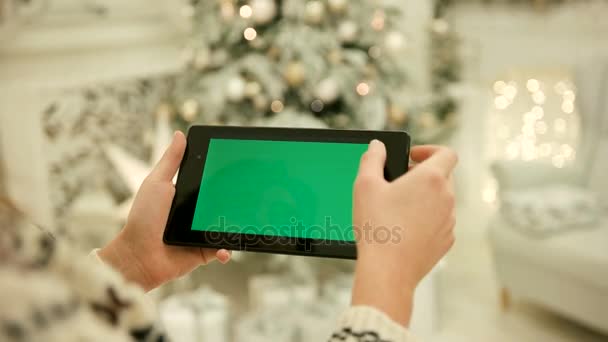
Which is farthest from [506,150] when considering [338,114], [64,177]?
[64,177]

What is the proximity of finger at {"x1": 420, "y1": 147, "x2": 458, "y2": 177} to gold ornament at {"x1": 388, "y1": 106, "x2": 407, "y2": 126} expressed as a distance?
4.96 feet

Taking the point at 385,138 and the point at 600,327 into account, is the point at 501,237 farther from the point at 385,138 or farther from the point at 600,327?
the point at 385,138

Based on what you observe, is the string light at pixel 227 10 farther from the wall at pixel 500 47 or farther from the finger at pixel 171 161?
the wall at pixel 500 47

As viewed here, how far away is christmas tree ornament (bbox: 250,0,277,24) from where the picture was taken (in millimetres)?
1981

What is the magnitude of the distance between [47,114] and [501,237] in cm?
178

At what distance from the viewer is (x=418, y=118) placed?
2256 millimetres

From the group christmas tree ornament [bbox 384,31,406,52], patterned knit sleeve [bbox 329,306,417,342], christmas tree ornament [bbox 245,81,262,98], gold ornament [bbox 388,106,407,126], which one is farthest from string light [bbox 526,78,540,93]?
patterned knit sleeve [bbox 329,306,417,342]

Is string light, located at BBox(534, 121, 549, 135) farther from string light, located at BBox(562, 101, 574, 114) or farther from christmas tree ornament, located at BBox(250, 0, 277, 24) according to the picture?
christmas tree ornament, located at BBox(250, 0, 277, 24)

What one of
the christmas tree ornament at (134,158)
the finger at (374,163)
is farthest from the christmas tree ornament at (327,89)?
the finger at (374,163)

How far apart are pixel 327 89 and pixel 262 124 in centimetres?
27

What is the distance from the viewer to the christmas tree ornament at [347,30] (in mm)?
2072

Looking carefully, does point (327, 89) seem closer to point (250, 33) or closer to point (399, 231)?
point (250, 33)

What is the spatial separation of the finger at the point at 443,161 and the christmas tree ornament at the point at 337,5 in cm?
151

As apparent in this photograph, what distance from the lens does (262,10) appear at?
199cm
